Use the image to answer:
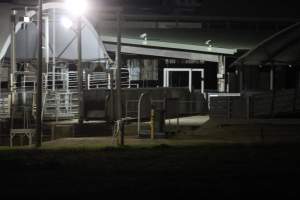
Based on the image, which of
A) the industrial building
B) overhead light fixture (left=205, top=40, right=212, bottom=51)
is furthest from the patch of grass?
overhead light fixture (left=205, top=40, right=212, bottom=51)

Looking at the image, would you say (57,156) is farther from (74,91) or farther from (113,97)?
(74,91)

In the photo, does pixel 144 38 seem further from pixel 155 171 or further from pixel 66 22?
pixel 155 171

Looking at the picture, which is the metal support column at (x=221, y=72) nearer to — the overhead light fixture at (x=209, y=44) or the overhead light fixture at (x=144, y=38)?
the overhead light fixture at (x=209, y=44)

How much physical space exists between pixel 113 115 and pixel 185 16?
18.0 metres

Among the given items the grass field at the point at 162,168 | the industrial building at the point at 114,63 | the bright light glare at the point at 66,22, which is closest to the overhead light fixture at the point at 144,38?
the industrial building at the point at 114,63

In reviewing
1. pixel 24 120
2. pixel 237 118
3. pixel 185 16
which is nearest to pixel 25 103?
pixel 24 120

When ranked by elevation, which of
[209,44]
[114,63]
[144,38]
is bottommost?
[114,63]

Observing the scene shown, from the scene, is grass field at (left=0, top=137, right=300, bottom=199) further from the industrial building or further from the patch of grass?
the industrial building

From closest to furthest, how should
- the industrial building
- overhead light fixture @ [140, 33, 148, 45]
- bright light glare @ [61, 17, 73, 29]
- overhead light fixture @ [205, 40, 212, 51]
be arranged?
the industrial building → bright light glare @ [61, 17, 73, 29] → overhead light fixture @ [140, 33, 148, 45] → overhead light fixture @ [205, 40, 212, 51]

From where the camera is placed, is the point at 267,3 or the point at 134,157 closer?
the point at 134,157

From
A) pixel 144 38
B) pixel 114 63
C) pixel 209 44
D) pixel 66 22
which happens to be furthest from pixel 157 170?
pixel 209 44

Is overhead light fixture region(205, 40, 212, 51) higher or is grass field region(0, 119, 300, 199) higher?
overhead light fixture region(205, 40, 212, 51)

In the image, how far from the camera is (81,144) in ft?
71.6

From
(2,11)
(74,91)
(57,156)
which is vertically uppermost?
(2,11)
